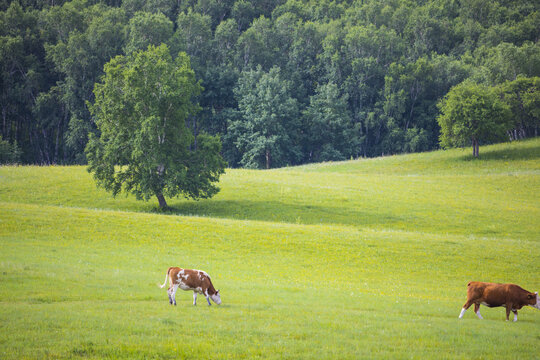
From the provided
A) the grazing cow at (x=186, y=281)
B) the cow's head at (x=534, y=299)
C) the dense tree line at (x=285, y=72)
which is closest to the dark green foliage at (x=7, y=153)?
the dense tree line at (x=285, y=72)

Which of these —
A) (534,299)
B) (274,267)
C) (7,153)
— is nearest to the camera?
(534,299)

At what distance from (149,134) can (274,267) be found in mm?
22214

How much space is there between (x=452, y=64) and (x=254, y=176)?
7939 cm

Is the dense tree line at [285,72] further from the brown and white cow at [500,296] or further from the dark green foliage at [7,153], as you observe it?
the brown and white cow at [500,296]

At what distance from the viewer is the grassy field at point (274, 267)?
42.2 ft

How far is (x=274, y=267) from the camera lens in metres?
27.7

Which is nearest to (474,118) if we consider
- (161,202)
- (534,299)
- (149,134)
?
(161,202)

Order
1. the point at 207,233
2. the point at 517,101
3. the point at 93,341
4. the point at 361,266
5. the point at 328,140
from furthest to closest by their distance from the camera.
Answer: the point at 328,140 < the point at 517,101 < the point at 207,233 < the point at 361,266 < the point at 93,341

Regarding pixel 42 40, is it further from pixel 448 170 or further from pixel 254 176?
pixel 448 170

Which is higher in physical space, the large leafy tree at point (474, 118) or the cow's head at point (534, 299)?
the large leafy tree at point (474, 118)

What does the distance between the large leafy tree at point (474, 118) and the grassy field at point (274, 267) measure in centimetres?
1886

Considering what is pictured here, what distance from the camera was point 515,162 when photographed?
3031 inches

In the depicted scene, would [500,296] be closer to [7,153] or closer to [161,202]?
[161,202]

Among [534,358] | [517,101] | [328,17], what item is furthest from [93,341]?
[328,17]
